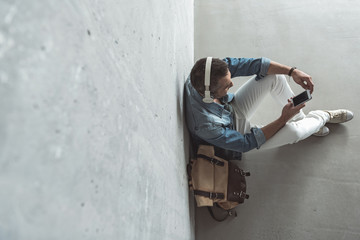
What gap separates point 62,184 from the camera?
39 centimetres

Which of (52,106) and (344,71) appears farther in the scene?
(344,71)

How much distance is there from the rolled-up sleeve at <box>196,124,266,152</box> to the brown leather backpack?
0.15 m

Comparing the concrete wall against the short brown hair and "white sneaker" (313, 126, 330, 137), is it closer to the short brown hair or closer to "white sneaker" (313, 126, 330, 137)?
the short brown hair

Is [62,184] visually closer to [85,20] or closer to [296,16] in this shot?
[85,20]

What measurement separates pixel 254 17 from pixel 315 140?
111 centimetres

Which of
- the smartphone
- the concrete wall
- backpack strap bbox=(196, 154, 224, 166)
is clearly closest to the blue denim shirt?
backpack strap bbox=(196, 154, 224, 166)

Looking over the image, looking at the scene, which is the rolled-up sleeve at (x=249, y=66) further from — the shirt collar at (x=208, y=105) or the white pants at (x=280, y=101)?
the shirt collar at (x=208, y=105)

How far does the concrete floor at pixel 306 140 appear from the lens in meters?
1.62

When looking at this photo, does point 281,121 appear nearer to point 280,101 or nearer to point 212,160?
point 280,101

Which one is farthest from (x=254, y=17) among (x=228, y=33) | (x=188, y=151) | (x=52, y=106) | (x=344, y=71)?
(x=52, y=106)

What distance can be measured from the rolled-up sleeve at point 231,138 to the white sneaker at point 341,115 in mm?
620

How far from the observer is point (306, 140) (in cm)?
179

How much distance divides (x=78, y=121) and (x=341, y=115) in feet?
5.79

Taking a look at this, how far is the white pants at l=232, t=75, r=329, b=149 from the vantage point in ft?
5.03
